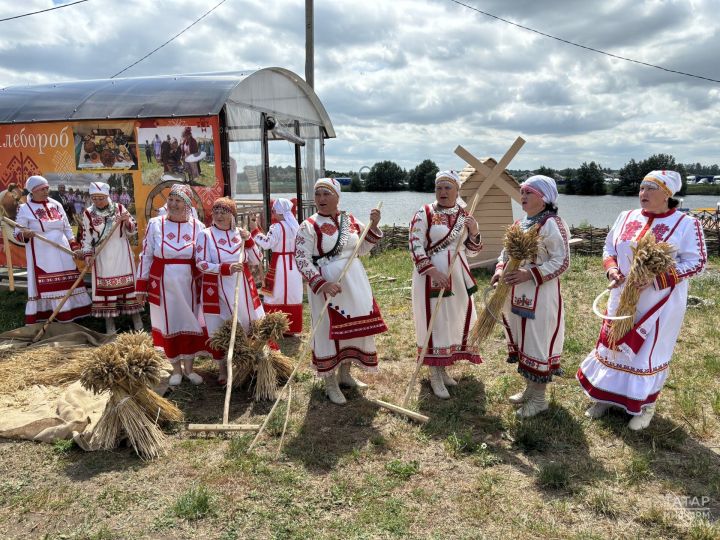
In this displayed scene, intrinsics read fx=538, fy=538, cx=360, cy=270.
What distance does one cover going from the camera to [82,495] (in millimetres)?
3166

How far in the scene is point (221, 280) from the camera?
464 cm

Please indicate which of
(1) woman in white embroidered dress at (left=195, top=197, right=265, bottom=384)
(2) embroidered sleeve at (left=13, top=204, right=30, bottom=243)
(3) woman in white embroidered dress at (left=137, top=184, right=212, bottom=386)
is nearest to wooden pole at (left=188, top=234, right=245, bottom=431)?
(1) woman in white embroidered dress at (left=195, top=197, right=265, bottom=384)

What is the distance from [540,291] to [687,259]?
0.97 meters

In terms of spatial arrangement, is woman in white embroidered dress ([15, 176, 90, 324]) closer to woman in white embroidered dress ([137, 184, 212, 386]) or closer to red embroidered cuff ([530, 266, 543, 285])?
woman in white embroidered dress ([137, 184, 212, 386])

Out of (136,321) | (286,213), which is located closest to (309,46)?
(286,213)

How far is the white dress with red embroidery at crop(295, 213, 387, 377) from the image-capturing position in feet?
13.7

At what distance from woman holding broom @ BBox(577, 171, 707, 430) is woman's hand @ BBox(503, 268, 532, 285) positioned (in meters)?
0.61

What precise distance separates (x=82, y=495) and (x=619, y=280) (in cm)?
375

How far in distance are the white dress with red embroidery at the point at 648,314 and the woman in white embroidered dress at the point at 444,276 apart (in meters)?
1.03

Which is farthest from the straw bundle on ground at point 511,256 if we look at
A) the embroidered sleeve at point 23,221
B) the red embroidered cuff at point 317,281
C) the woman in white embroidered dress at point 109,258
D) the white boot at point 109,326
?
the embroidered sleeve at point 23,221

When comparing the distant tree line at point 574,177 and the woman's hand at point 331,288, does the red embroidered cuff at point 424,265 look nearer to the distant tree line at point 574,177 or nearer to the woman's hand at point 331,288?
the woman's hand at point 331,288

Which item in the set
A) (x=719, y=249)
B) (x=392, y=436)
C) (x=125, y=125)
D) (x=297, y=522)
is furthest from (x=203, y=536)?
(x=719, y=249)

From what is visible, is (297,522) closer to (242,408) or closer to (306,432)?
(306,432)

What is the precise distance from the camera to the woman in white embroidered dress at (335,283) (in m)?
4.18
